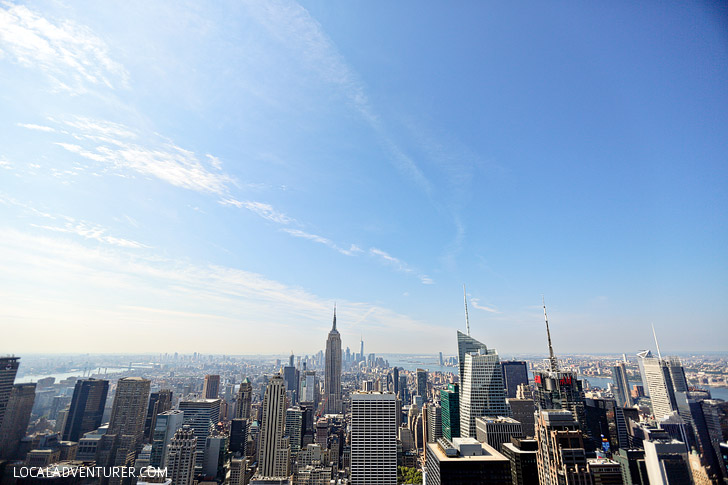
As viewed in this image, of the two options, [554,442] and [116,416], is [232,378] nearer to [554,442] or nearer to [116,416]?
[116,416]

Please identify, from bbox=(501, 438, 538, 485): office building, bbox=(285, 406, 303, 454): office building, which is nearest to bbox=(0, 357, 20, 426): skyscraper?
bbox=(285, 406, 303, 454): office building

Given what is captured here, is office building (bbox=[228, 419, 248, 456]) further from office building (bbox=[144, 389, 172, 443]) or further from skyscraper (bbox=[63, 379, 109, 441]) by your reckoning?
skyscraper (bbox=[63, 379, 109, 441])

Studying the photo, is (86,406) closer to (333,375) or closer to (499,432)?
(499,432)

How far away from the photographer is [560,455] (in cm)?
1093

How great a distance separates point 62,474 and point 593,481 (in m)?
21.5

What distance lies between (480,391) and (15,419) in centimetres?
3145

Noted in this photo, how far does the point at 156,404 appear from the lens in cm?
2947

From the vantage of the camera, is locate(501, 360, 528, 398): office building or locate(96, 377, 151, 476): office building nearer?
locate(96, 377, 151, 476): office building

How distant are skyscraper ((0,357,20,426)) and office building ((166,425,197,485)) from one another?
345 inches

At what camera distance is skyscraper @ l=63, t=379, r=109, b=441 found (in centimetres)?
2362

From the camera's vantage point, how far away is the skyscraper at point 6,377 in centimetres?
1675

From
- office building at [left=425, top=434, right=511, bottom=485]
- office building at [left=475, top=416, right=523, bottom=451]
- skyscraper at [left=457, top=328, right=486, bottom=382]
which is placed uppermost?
skyscraper at [left=457, top=328, right=486, bottom=382]

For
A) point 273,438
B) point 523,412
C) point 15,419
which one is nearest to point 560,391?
point 523,412

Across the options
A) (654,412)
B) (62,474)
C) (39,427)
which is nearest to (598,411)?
(654,412)
